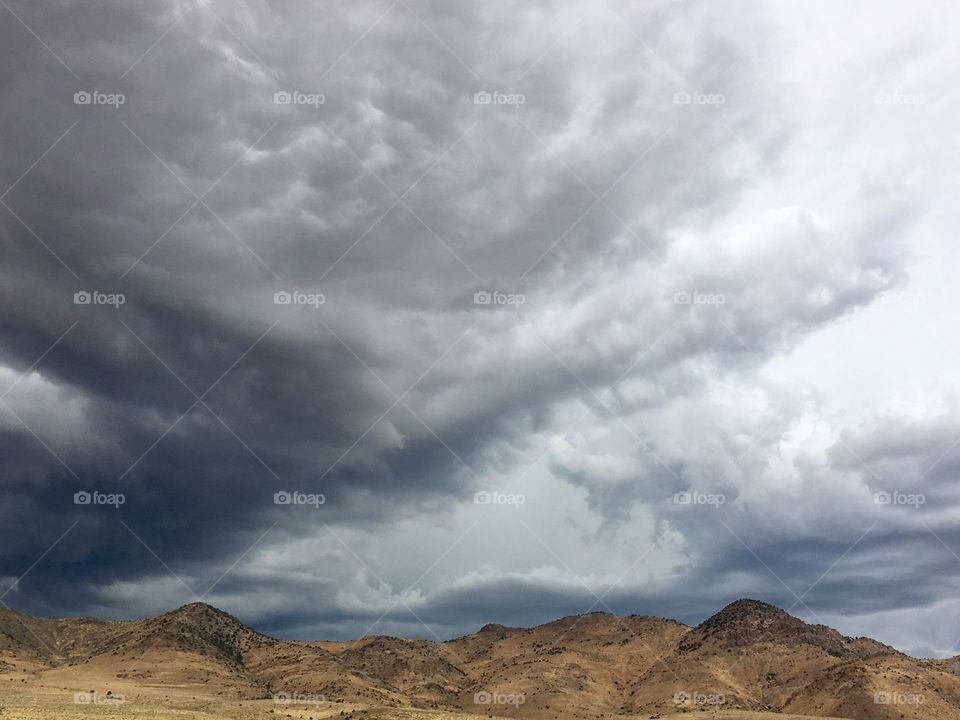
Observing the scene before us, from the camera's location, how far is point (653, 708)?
118875mm

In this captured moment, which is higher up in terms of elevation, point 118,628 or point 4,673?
point 118,628

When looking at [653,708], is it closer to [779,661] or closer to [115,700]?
[779,661]

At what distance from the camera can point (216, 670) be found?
407ft

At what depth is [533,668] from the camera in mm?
135625

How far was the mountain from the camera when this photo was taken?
357 ft

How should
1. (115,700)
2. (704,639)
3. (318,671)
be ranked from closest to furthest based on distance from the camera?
1. (115,700)
2. (318,671)
3. (704,639)

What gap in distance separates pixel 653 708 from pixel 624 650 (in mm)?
35600

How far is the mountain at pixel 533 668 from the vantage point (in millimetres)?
108812

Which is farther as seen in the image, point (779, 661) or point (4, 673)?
point (779, 661)

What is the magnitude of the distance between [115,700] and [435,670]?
76.7 meters

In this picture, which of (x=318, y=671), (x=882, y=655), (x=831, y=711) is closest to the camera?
(x=831, y=711)

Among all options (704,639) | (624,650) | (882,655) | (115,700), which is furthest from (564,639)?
(115,700)

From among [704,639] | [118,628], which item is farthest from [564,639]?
[118,628]

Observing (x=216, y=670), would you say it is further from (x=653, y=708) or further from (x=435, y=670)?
(x=653, y=708)
